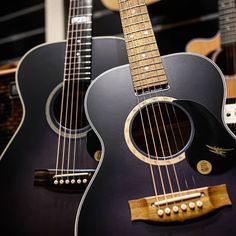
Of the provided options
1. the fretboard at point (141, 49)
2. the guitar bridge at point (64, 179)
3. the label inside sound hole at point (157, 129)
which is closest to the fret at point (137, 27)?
the fretboard at point (141, 49)

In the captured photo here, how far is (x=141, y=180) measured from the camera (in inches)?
26.4

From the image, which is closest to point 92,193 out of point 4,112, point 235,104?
point 235,104

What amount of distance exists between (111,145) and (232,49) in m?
0.75

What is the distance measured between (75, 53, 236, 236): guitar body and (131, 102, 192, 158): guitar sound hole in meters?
0.02

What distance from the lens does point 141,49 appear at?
83 centimetres

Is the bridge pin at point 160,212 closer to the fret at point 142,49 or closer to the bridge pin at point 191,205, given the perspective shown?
the bridge pin at point 191,205

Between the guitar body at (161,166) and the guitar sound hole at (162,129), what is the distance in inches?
0.9

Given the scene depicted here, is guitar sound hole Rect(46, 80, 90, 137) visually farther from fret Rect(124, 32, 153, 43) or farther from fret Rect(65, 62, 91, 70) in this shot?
fret Rect(124, 32, 153, 43)

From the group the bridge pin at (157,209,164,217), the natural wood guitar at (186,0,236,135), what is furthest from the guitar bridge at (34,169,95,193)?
the natural wood guitar at (186,0,236,135)

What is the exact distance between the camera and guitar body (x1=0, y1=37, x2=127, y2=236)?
80 cm

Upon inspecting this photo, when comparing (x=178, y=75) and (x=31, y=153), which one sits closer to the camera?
(x=178, y=75)

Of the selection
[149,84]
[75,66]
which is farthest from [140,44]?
[75,66]

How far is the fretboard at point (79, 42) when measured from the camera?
37.9 inches

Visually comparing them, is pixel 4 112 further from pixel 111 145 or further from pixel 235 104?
pixel 235 104
